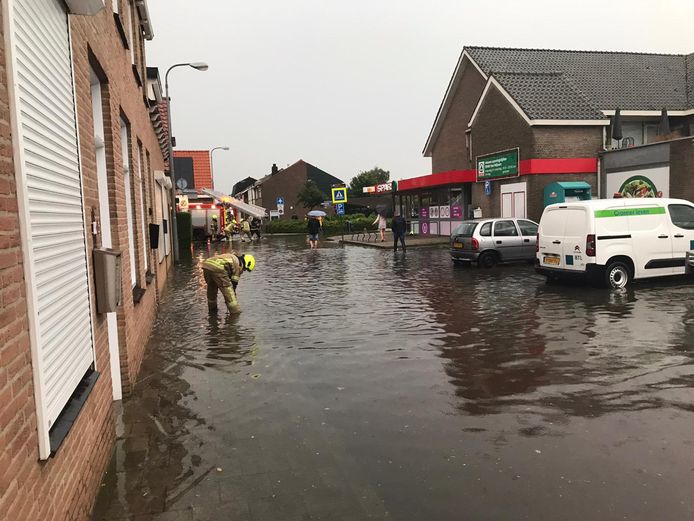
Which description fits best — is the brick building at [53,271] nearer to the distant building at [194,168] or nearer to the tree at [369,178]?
the distant building at [194,168]

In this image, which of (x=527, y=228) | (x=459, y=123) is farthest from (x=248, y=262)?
(x=459, y=123)

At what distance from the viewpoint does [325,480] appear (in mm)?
3992

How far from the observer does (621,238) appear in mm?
11961

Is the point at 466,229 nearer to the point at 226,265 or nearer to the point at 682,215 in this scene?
the point at 682,215

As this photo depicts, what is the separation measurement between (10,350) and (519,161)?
84.2 ft

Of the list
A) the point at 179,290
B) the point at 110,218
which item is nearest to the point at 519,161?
the point at 179,290

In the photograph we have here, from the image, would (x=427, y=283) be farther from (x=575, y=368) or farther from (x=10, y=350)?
(x=10, y=350)

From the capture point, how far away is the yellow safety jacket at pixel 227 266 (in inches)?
391

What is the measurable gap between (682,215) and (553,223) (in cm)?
266

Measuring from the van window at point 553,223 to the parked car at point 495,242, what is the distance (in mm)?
3853

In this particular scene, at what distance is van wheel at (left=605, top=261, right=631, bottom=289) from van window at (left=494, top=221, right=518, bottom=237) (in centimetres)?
527

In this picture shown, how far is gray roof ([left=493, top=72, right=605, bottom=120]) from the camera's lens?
83.7 ft

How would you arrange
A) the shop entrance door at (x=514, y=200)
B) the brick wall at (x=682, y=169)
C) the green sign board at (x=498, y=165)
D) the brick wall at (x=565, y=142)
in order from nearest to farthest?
the brick wall at (x=682, y=169)
the brick wall at (x=565, y=142)
the shop entrance door at (x=514, y=200)
the green sign board at (x=498, y=165)

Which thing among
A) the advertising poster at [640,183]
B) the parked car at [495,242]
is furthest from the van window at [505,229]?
the advertising poster at [640,183]
